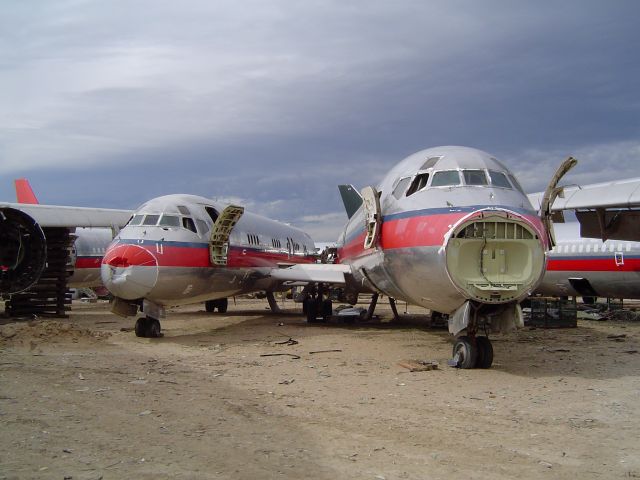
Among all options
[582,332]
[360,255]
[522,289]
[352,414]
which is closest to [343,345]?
[360,255]

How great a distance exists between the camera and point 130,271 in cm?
1298

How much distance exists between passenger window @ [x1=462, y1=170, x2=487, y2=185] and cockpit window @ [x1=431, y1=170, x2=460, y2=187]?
0.14 metres

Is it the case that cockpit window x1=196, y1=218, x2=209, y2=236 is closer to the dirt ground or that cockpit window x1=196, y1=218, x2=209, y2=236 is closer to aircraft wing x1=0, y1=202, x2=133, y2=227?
the dirt ground

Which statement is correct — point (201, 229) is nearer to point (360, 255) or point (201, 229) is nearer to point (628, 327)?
point (360, 255)

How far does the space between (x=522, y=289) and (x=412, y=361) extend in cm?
239

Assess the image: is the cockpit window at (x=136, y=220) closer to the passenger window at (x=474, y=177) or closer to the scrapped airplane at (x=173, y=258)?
the scrapped airplane at (x=173, y=258)

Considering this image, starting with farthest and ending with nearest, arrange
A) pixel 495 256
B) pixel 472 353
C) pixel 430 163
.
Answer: pixel 430 163, pixel 472 353, pixel 495 256

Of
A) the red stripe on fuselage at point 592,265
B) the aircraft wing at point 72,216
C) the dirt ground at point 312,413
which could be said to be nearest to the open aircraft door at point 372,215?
the dirt ground at point 312,413

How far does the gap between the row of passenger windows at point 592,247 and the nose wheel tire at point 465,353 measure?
1536cm

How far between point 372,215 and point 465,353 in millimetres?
3114

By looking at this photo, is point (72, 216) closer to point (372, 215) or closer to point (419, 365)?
point (372, 215)

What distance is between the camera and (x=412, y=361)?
9.96 m

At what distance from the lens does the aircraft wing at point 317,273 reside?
16.0 m

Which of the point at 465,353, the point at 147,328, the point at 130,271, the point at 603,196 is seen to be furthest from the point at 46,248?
the point at 603,196
